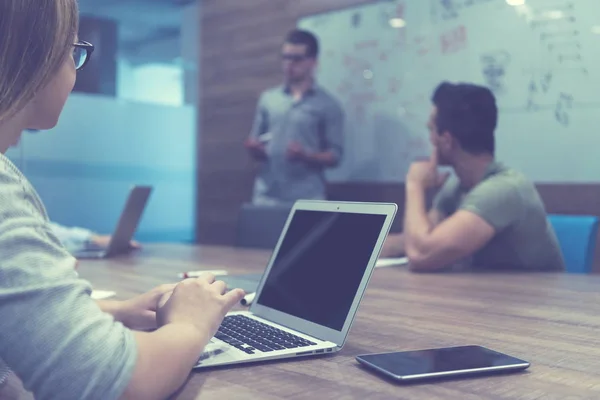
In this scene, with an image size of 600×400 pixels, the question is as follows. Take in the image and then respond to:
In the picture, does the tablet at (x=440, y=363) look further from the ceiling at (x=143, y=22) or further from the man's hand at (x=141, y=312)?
the ceiling at (x=143, y=22)

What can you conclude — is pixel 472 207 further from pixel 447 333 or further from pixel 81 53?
pixel 81 53

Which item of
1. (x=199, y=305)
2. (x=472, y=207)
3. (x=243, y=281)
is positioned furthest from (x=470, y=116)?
(x=199, y=305)

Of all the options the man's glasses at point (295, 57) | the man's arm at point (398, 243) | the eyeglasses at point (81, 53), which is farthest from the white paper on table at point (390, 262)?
the man's glasses at point (295, 57)

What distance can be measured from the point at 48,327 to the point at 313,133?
9.52 feet

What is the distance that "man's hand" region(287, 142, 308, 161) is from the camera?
3158 millimetres

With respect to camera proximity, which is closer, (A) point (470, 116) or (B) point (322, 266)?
(B) point (322, 266)

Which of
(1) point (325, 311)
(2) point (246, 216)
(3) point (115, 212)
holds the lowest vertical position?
(3) point (115, 212)

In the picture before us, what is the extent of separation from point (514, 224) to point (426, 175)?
41 cm

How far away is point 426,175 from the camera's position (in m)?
2.19

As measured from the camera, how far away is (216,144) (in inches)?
179

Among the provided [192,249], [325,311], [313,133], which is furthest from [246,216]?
[325,311]

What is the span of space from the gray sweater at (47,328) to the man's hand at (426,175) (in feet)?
5.53

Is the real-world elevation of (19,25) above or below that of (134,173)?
above

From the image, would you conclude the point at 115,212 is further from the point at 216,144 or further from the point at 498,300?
the point at 498,300
